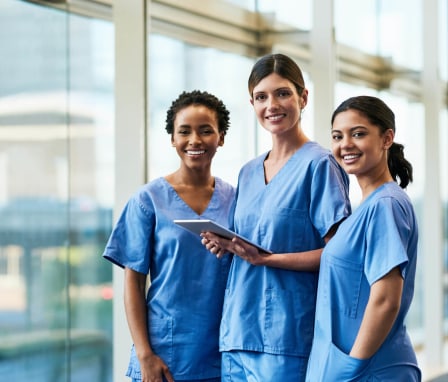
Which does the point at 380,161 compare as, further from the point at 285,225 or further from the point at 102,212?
the point at 102,212

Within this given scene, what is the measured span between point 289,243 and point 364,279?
9.9 inches

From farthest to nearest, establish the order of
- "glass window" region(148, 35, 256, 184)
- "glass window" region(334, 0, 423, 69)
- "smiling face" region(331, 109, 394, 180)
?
"glass window" region(334, 0, 423, 69) → "glass window" region(148, 35, 256, 184) → "smiling face" region(331, 109, 394, 180)

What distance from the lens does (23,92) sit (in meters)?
3.04

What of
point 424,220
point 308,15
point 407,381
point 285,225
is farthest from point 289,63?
point 424,220

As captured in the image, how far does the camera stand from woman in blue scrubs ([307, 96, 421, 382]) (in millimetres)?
1835

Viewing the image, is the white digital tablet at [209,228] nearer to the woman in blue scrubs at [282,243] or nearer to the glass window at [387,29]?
the woman in blue scrubs at [282,243]

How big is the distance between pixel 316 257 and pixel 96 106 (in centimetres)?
160

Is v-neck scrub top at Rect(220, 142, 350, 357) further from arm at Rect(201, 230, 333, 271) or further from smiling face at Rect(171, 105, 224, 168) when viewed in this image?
smiling face at Rect(171, 105, 224, 168)

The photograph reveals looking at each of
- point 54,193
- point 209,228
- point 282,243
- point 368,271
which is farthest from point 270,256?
point 54,193

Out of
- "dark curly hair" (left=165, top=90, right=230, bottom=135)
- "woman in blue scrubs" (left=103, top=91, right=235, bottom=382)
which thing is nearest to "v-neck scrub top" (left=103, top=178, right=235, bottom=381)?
"woman in blue scrubs" (left=103, top=91, right=235, bottom=382)

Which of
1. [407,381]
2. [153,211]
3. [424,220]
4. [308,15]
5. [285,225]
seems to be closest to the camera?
[407,381]

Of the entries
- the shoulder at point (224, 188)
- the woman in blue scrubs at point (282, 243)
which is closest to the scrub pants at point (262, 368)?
the woman in blue scrubs at point (282, 243)

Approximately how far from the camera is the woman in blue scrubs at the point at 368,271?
183 cm

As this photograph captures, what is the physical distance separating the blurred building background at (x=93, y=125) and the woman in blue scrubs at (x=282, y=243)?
1.13m
